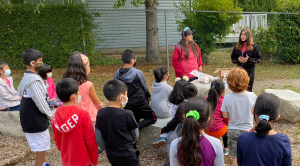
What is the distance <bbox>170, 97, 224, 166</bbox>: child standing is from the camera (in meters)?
2.06

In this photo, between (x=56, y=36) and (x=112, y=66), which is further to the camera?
(x=112, y=66)

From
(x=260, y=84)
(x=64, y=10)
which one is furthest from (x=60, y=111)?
(x=64, y=10)

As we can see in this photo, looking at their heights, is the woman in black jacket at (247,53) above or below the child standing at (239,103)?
above

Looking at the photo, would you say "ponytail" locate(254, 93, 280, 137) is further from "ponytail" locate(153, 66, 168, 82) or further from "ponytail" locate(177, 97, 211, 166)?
"ponytail" locate(153, 66, 168, 82)

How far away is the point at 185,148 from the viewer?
208 centimetres

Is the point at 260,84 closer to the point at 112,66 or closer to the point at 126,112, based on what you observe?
the point at 112,66

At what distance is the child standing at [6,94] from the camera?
4633mm

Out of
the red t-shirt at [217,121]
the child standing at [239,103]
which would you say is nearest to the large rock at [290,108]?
the red t-shirt at [217,121]

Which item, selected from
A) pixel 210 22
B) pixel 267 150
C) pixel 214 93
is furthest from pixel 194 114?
pixel 210 22

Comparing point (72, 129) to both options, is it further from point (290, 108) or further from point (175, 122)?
point (290, 108)

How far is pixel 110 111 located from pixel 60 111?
524 mm

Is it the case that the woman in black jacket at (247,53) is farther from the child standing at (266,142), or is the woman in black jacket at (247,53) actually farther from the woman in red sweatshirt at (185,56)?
the child standing at (266,142)

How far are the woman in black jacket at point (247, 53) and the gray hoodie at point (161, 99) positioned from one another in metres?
2.12

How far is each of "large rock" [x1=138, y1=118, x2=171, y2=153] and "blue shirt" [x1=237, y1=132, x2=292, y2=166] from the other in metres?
1.95
